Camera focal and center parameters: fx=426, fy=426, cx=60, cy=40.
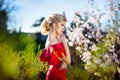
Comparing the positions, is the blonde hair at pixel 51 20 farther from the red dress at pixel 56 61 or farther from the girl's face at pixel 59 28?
the red dress at pixel 56 61

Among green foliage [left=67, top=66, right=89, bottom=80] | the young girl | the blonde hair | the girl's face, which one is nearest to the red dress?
the young girl

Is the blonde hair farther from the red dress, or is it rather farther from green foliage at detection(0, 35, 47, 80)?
green foliage at detection(0, 35, 47, 80)

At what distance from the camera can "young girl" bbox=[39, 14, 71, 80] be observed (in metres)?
6.10

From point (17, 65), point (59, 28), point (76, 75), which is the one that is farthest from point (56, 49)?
point (76, 75)

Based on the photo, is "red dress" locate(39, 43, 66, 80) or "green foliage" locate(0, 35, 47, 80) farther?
"green foliage" locate(0, 35, 47, 80)

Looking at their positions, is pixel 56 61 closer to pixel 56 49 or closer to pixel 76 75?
pixel 56 49

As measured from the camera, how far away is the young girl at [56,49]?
610 cm

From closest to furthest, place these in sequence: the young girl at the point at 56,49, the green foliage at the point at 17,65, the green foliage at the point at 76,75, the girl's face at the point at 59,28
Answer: the young girl at the point at 56,49
the girl's face at the point at 59,28
the green foliage at the point at 17,65
the green foliage at the point at 76,75

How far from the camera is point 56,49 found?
618 cm

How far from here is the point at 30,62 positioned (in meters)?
9.32

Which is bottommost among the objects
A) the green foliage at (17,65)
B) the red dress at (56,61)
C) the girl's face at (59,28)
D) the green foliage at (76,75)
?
the green foliage at (76,75)

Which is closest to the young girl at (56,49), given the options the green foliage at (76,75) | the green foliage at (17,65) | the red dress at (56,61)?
the red dress at (56,61)

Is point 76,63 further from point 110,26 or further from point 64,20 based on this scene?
point 64,20

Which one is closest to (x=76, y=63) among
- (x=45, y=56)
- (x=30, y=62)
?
(x=30, y=62)
